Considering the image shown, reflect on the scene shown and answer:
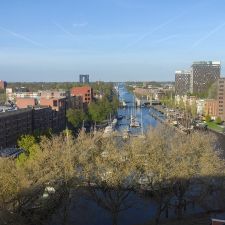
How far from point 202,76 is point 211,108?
39680 millimetres

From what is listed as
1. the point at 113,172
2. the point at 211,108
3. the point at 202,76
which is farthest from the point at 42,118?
the point at 202,76

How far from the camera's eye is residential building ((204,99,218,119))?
54125 millimetres

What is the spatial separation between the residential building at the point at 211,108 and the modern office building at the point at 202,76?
3667 centimetres

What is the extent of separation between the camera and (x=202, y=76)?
93812mm

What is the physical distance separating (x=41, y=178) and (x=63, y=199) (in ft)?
3.50

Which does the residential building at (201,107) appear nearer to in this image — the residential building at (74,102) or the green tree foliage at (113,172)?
the residential building at (74,102)

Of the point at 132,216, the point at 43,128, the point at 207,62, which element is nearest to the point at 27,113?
the point at 43,128

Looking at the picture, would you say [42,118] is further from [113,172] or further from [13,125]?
[113,172]

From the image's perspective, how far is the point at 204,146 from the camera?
49.5 feet

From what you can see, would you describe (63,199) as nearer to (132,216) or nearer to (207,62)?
(132,216)

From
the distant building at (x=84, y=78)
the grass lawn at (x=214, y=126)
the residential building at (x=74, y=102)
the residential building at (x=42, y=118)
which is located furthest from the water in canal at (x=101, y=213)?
the distant building at (x=84, y=78)

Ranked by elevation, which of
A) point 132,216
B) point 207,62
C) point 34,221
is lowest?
point 132,216

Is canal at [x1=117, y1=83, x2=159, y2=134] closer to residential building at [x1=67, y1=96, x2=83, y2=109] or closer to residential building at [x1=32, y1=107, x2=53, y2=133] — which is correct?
residential building at [x1=67, y1=96, x2=83, y2=109]

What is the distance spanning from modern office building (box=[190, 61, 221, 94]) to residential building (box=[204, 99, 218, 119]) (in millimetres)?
36669
